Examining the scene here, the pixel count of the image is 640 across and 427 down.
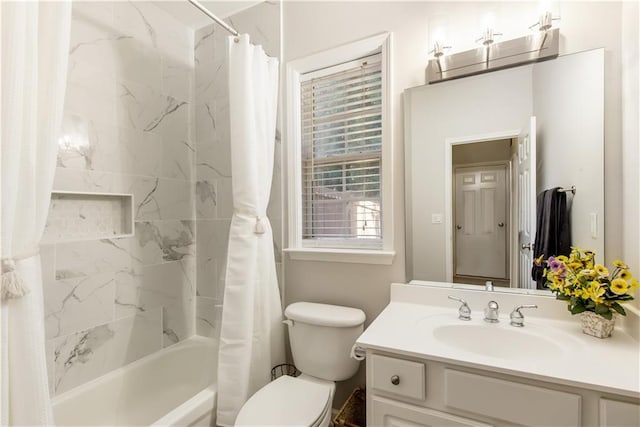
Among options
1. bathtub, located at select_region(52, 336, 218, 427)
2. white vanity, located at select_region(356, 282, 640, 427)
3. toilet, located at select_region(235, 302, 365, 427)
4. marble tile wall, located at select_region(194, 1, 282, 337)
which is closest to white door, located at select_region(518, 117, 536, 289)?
white vanity, located at select_region(356, 282, 640, 427)

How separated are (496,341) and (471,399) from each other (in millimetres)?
341

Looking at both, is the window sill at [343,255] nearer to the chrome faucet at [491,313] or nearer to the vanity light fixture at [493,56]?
the chrome faucet at [491,313]

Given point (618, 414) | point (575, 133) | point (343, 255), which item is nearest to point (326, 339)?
point (343, 255)

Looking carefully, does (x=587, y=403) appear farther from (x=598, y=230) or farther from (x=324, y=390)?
(x=324, y=390)

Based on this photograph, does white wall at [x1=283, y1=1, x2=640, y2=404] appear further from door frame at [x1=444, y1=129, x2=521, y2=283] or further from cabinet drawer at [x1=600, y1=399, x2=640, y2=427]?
cabinet drawer at [x1=600, y1=399, x2=640, y2=427]

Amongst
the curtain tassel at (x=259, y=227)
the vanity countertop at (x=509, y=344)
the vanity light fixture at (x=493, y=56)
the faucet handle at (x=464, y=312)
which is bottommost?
the vanity countertop at (x=509, y=344)

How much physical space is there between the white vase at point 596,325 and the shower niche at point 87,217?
2190 millimetres

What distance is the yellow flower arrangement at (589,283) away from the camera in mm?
959

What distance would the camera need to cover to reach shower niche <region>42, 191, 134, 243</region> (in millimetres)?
1426

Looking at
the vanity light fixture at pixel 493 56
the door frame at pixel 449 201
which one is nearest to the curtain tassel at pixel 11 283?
the door frame at pixel 449 201

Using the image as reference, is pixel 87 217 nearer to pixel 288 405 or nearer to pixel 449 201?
pixel 288 405

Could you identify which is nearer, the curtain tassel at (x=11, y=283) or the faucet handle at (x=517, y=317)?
the curtain tassel at (x=11, y=283)

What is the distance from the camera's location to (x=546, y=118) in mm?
1205

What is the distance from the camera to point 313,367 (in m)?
1.45
